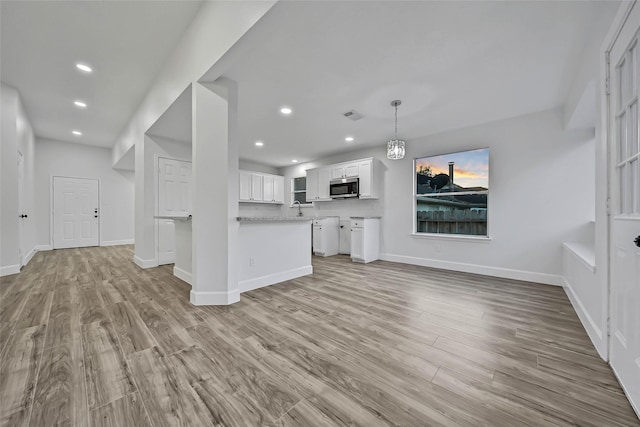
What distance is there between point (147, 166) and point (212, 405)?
4.45 m

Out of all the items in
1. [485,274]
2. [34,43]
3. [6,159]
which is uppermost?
[34,43]

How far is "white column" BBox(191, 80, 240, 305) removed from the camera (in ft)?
8.68

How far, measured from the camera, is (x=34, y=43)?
2801 millimetres

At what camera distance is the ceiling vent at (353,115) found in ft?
12.1

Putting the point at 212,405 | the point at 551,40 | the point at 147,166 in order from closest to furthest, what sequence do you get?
the point at 212,405 → the point at 551,40 → the point at 147,166

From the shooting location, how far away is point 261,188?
7.25 metres

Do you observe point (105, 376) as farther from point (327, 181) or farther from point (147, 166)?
point (327, 181)

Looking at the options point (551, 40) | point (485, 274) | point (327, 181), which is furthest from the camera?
point (327, 181)

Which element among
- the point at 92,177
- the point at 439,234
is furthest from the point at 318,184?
the point at 92,177

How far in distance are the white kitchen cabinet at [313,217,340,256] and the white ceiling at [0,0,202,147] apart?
13.3ft

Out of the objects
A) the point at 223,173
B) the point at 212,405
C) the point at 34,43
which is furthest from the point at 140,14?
the point at 212,405

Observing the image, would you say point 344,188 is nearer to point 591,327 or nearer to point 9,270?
point 591,327

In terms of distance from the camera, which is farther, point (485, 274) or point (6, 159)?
point (485, 274)

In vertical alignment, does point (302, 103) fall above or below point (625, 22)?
above
